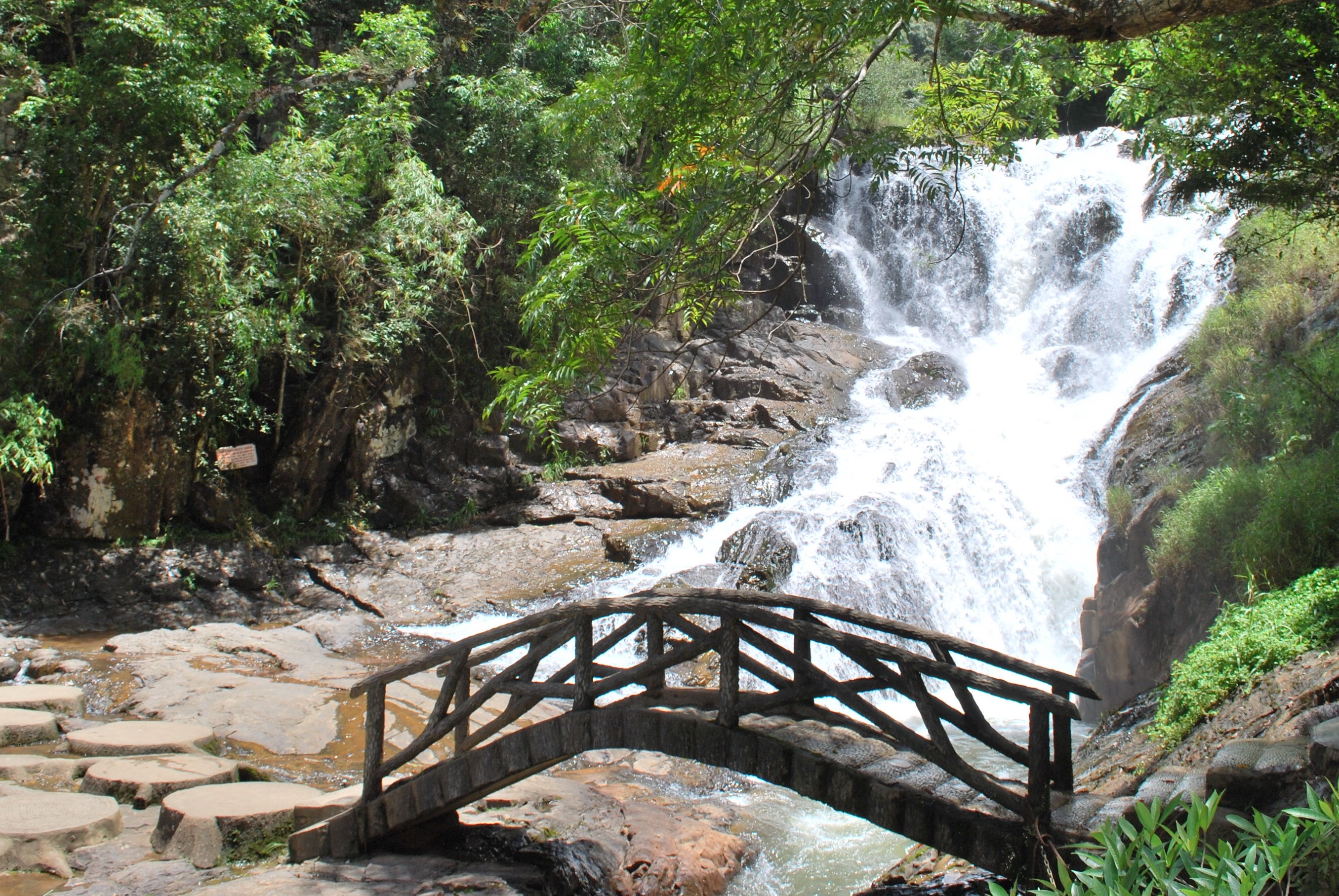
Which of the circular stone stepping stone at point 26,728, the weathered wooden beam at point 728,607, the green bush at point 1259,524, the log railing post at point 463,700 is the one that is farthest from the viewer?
the circular stone stepping stone at point 26,728

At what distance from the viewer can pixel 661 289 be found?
5.07 m

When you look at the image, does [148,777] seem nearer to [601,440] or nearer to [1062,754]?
[1062,754]

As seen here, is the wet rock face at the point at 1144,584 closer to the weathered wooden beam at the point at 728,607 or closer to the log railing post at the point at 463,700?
the weathered wooden beam at the point at 728,607

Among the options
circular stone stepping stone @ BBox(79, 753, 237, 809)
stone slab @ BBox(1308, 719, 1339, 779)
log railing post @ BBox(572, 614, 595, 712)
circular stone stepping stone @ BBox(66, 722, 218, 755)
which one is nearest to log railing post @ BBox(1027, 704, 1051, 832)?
stone slab @ BBox(1308, 719, 1339, 779)

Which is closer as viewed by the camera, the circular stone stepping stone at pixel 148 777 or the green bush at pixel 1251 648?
the green bush at pixel 1251 648

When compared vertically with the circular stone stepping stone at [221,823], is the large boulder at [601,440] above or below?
above

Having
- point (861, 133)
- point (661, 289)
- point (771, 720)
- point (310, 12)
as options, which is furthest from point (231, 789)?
point (310, 12)

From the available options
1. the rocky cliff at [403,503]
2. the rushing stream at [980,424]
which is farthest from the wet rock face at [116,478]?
the rushing stream at [980,424]

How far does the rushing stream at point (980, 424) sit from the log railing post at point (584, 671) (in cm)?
180

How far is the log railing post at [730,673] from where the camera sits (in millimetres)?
5016

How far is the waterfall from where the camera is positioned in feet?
39.0

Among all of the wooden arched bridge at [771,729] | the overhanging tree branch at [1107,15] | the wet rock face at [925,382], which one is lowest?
the wooden arched bridge at [771,729]

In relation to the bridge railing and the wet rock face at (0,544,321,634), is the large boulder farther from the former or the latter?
the bridge railing

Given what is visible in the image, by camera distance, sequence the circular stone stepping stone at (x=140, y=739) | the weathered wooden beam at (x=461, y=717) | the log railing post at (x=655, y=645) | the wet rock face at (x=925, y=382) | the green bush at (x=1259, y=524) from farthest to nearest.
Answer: the wet rock face at (x=925, y=382) < the circular stone stepping stone at (x=140, y=739) < the green bush at (x=1259, y=524) < the weathered wooden beam at (x=461, y=717) < the log railing post at (x=655, y=645)
